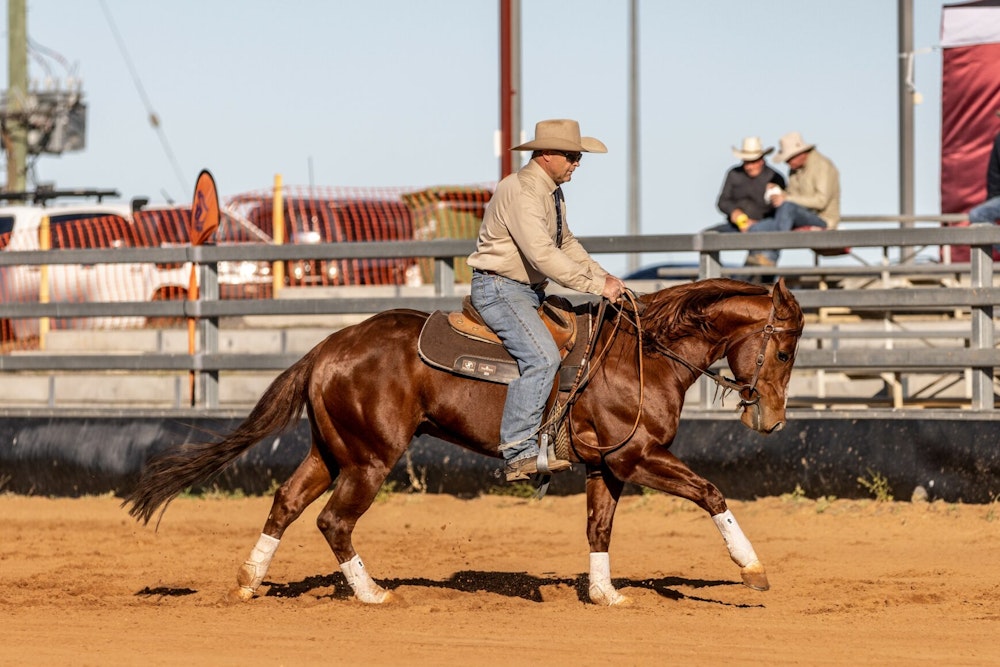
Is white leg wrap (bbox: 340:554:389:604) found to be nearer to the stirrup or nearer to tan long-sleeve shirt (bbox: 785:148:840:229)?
the stirrup

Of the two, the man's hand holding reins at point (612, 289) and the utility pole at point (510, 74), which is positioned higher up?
the utility pole at point (510, 74)

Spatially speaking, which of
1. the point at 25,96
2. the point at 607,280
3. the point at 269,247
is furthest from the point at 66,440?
the point at 25,96

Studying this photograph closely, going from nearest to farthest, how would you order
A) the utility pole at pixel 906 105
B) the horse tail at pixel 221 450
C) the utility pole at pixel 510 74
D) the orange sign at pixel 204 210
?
the horse tail at pixel 221 450 → the orange sign at pixel 204 210 → the utility pole at pixel 510 74 → the utility pole at pixel 906 105

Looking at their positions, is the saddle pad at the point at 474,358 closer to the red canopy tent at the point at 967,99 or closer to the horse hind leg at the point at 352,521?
the horse hind leg at the point at 352,521

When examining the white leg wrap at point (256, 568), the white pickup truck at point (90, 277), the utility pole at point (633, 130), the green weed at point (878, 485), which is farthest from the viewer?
the utility pole at point (633, 130)

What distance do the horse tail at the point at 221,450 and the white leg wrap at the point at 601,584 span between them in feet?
6.20

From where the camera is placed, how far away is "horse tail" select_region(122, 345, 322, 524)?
8.96 m

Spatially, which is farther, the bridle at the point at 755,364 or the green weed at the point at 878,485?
the green weed at the point at 878,485

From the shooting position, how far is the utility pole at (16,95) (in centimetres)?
3788

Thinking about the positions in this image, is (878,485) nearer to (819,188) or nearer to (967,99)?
(819,188)

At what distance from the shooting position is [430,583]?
9.51 meters

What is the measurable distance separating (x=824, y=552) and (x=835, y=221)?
4.99m

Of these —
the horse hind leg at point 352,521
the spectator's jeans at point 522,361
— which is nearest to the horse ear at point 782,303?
the spectator's jeans at point 522,361

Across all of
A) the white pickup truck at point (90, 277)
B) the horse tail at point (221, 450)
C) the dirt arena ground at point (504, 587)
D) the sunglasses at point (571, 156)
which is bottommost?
the dirt arena ground at point (504, 587)
